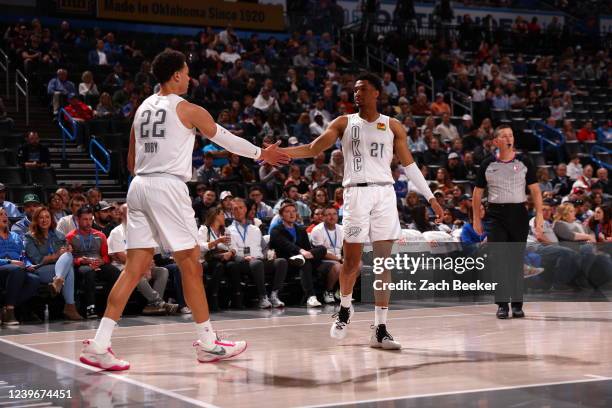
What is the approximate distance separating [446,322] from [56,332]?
391 centimetres

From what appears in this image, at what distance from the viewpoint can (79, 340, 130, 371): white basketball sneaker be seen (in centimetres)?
618

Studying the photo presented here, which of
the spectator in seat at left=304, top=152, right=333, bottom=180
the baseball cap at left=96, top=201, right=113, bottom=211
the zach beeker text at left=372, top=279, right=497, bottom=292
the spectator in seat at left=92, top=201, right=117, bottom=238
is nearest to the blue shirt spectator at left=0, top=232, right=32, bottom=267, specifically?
the spectator in seat at left=92, top=201, right=117, bottom=238

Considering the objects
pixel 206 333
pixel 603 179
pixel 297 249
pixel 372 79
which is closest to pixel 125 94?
pixel 297 249

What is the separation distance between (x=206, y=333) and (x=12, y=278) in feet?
13.2

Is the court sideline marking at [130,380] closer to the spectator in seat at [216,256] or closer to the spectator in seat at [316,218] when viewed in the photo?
the spectator in seat at [216,256]

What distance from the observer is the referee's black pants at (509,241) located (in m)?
9.40

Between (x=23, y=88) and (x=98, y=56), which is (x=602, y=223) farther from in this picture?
(x=23, y=88)

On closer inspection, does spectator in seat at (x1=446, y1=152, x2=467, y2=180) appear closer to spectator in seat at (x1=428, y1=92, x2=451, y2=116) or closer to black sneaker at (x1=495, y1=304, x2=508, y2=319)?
spectator in seat at (x1=428, y1=92, x2=451, y2=116)

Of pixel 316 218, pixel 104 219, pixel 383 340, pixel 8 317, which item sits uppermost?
pixel 104 219

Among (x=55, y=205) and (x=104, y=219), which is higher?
(x=55, y=205)

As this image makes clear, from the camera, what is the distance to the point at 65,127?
52.2 ft

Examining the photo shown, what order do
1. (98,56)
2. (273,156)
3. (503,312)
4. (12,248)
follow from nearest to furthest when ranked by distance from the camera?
1. (273,156)
2. (503,312)
3. (12,248)
4. (98,56)

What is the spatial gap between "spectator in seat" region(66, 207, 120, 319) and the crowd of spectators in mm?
16

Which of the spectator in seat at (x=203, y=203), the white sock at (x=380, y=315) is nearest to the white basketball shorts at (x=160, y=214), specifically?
the white sock at (x=380, y=315)
